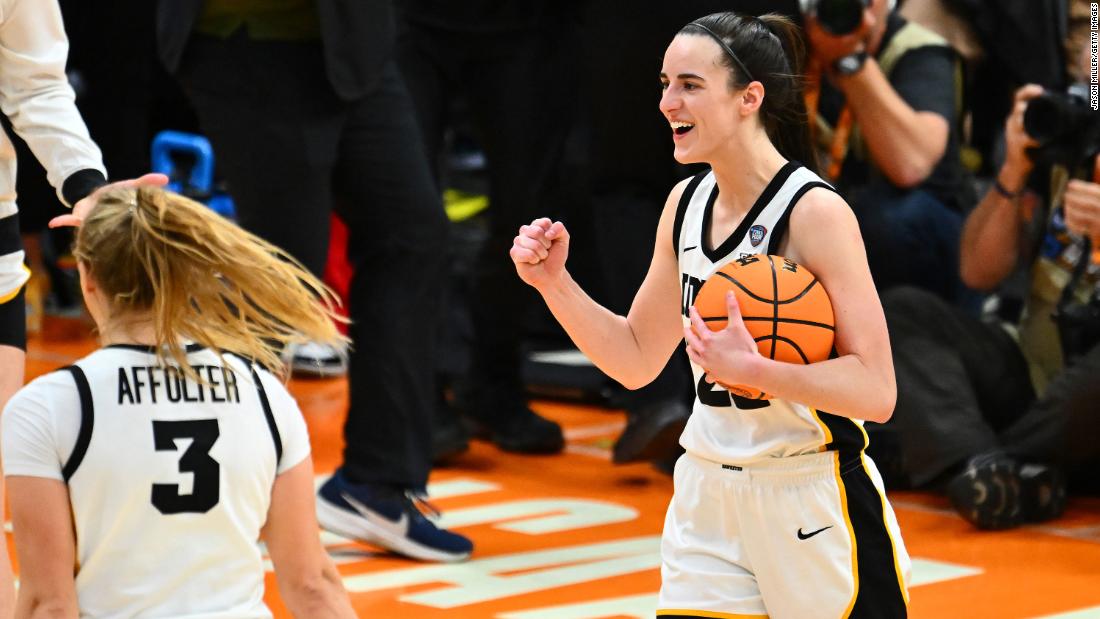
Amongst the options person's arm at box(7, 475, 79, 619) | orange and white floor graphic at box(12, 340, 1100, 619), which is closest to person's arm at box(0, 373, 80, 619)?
person's arm at box(7, 475, 79, 619)

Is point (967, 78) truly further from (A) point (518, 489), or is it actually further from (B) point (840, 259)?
(B) point (840, 259)

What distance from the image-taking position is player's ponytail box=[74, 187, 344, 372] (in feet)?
8.07

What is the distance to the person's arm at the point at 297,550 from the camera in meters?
2.51

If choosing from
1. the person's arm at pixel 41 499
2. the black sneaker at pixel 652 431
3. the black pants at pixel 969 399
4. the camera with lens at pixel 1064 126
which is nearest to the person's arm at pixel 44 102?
the person's arm at pixel 41 499

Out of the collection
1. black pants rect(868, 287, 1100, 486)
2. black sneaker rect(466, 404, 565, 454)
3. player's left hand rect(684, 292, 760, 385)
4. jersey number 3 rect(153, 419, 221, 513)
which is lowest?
black sneaker rect(466, 404, 565, 454)

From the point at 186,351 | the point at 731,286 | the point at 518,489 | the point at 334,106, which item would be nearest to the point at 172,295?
the point at 186,351

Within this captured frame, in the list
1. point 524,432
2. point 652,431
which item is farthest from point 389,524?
point 524,432

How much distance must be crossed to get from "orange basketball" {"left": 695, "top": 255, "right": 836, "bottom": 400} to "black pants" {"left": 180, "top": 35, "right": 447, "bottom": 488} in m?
1.93

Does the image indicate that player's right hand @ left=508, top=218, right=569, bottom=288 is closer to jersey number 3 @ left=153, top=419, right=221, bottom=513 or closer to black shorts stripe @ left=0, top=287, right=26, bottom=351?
jersey number 3 @ left=153, top=419, right=221, bottom=513

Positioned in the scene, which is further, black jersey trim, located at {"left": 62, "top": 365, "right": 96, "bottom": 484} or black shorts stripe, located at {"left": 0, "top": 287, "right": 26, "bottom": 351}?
black shorts stripe, located at {"left": 0, "top": 287, "right": 26, "bottom": 351}

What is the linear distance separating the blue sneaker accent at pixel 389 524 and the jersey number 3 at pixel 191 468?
225 cm

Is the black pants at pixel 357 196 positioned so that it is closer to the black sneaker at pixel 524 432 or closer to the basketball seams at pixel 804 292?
the black sneaker at pixel 524 432

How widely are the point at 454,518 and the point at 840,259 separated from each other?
8.69ft

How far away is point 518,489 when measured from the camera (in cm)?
560
